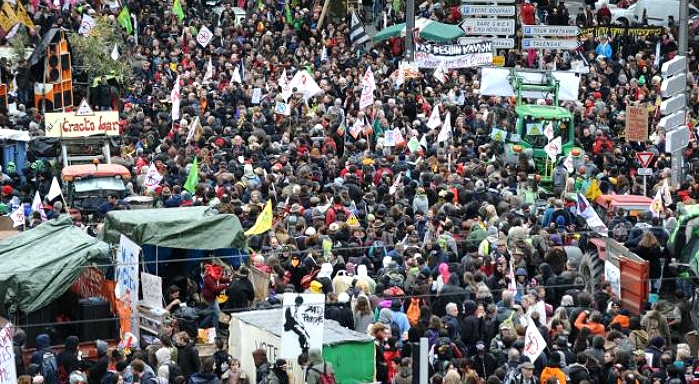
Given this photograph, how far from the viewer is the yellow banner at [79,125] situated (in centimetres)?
3359

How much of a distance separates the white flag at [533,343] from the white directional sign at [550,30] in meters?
20.9

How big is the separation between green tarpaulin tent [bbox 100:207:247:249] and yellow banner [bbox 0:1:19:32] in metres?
18.7

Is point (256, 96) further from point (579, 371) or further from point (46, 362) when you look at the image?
point (579, 371)

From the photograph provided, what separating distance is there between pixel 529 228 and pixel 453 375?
7385 millimetres

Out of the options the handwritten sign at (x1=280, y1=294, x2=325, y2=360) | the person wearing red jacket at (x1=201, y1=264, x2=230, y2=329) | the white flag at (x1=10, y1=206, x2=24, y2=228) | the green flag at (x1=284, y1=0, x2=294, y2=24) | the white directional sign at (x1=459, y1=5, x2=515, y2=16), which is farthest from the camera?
the green flag at (x1=284, y1=0, x2=294, y2=24)

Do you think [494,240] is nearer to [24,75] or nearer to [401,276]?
[401,276]

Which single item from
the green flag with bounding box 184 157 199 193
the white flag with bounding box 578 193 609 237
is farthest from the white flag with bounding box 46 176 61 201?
the white flag with bounding box 578 193 609 237

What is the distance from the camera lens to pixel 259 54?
146ft

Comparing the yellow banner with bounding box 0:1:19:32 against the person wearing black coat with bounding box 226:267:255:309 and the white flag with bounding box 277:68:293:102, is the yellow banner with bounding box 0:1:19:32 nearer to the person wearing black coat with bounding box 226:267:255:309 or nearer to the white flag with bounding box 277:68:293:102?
the white flag with bounding box 277:68:293:102

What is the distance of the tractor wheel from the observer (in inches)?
1014

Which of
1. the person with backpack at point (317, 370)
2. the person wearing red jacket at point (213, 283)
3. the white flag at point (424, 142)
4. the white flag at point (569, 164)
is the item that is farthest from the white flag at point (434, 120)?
the person with backpack at point (317, 370)

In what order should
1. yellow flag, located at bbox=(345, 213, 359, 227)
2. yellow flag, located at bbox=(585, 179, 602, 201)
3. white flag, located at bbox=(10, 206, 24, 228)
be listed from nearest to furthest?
1. yellow flag, located at bbox=(345, 213, 359, 227)
2. white flag, located at bbox=(10, 206, 24, 228)
3. yellow flag, located at bbox=(585, 179, 602, 201)

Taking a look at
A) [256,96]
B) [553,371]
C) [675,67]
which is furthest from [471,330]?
[256,96]

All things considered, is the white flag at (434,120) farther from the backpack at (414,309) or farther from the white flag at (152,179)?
the backpack at (414,309)
